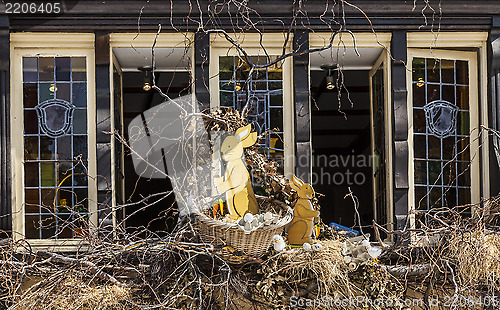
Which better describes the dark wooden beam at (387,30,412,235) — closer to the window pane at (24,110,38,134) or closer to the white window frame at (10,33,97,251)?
the white window frame at (10,33,97,251)

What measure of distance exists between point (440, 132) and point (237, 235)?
8.02 feet

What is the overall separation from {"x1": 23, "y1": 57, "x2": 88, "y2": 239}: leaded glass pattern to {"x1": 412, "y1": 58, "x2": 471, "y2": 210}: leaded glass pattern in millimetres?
3176

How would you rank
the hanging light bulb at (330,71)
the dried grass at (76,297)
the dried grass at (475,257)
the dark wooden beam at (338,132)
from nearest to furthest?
1. the dried grass at (475,257)
2. the dried grass at (76,297)
3. the hanging light bulb at (330,71)
4. the dark wooden beam at (338,132)

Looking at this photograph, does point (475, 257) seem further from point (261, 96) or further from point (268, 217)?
point (261, 96)

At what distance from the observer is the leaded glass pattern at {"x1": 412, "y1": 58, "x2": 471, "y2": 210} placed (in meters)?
6.32

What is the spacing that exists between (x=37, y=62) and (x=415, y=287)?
401cm

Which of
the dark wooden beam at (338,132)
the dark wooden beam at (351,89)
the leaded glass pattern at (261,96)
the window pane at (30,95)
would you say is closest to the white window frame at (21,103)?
the window pane at (30,95)

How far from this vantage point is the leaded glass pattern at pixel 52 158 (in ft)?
20.2

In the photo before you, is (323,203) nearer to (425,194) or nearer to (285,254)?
(425,194)

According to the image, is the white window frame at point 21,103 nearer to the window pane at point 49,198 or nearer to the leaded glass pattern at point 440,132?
the window pane at point 49,198

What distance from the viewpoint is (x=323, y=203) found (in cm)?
1136

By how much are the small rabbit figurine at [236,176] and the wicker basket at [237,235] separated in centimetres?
26

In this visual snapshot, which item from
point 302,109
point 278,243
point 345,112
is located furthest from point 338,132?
point 278,243

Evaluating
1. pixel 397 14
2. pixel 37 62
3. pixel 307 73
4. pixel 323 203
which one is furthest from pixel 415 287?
pixel 323 203
